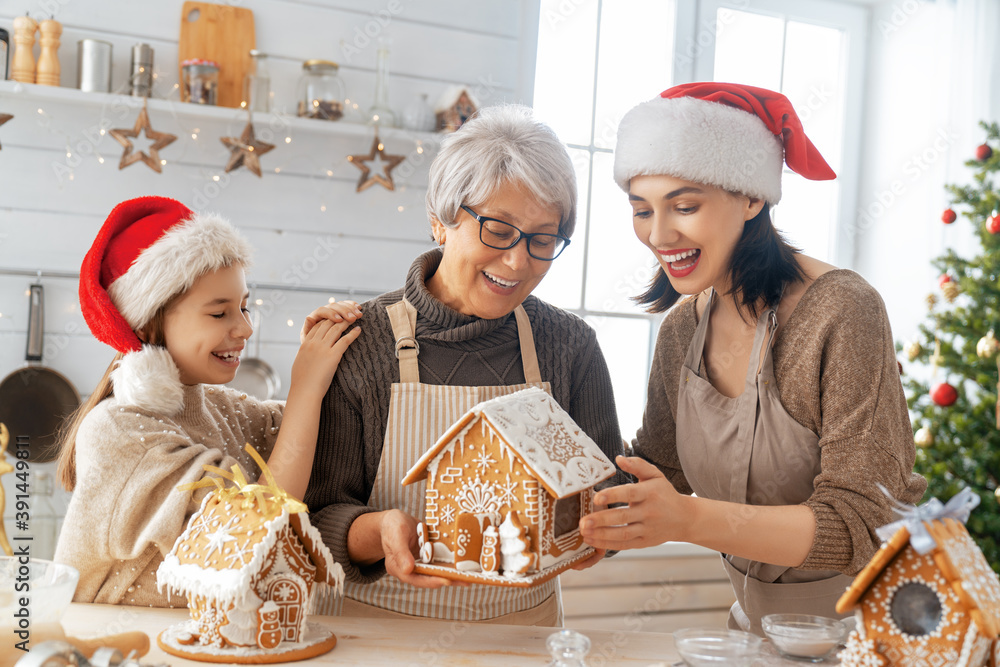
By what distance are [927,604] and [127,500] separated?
3.31 ft

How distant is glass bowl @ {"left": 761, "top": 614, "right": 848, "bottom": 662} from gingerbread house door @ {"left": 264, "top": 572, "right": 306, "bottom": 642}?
59cm

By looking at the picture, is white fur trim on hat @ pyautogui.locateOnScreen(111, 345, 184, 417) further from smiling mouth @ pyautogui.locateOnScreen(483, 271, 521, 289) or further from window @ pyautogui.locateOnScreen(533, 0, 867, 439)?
window @ pyautogui.locateOnScreen(533, 0, 867, 439)

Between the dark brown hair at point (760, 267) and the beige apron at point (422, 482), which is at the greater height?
the dark brown hair at point (760, 267)

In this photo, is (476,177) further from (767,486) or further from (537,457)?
(767,486)

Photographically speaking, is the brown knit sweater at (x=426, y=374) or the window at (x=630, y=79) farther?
the window at (x=630, y=79)

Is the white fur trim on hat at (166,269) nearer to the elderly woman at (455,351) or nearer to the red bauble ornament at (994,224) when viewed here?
the elderly woman at (455,351)

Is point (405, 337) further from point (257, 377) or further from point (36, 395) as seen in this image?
point (36, 395)

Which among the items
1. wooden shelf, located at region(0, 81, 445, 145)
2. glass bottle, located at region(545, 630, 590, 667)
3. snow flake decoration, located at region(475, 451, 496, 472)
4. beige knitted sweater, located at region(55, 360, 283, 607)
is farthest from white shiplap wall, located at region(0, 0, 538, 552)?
glass bottle, located at region(545, 630, 590, 667)

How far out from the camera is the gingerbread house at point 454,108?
276 centimetres

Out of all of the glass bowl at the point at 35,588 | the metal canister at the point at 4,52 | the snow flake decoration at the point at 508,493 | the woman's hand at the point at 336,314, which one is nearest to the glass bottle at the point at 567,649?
the snow flake decoration at the point at 508,493

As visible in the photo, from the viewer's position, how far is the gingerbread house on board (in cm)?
81

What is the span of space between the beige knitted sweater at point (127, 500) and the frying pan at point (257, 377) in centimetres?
145

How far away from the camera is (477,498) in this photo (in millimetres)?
1138

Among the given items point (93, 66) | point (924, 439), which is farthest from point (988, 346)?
point (93, 66)
